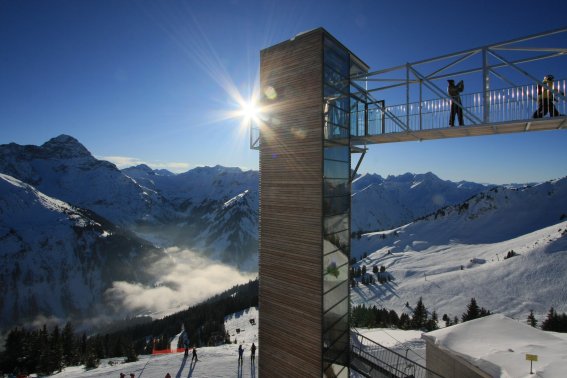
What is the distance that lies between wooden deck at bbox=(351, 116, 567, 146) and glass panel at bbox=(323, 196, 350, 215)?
3326mm

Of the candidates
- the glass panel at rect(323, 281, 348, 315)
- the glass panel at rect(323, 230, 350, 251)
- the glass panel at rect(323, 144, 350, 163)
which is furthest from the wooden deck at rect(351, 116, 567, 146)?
the glass panel at rect(323, 281, 348, 315)

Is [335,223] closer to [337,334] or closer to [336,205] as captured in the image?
[336,205]

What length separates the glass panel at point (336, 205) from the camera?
15938 millimetres

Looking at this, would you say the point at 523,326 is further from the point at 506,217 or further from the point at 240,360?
the point at 506,217

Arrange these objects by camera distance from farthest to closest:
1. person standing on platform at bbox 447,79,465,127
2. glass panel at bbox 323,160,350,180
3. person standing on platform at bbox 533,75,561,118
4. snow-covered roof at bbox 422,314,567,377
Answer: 1. glass panel at bbox 323,160,350,180
2. snow-covered roof at bbox 422,314,567,377
3. person standing on platform at bbox 447,79,465,127
4. person standing on platform at bbox 533,75,561,118

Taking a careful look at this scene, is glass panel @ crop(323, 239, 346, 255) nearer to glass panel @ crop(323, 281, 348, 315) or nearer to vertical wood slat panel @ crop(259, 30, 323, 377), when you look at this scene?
vertical wood slat panel @ crop(259, 30, 323, 377)

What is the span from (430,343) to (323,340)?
31.3ft

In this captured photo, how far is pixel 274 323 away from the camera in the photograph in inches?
689

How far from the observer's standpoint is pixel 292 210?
660 inches

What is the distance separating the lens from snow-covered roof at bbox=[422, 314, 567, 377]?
1475 cm

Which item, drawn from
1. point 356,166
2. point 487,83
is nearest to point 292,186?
point 356,166

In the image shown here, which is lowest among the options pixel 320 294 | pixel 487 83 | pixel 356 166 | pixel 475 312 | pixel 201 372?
pixel 475 312

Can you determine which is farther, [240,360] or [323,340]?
[240,360]

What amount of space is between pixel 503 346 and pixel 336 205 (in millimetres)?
12232
